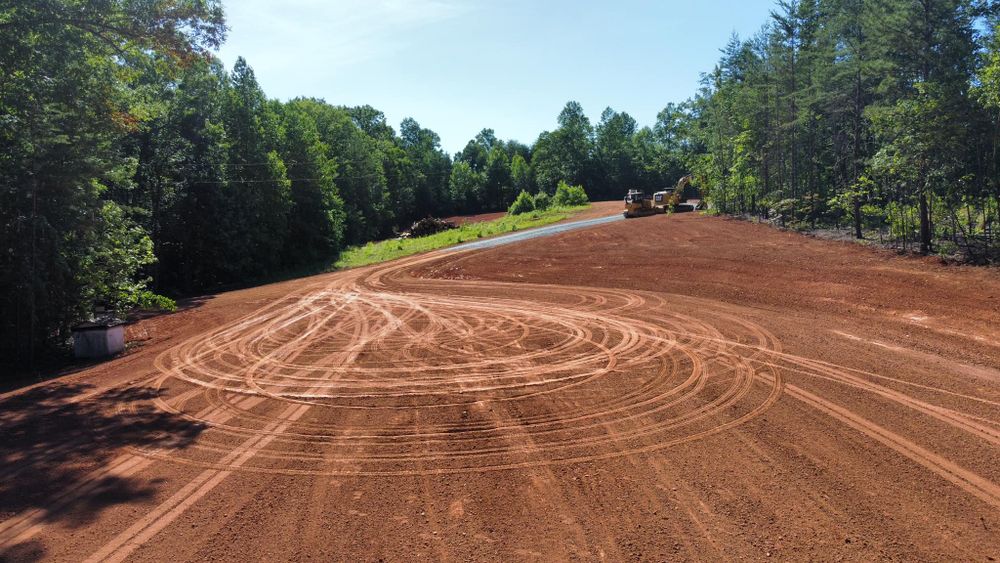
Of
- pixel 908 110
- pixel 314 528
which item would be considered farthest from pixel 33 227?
pixel 908 110

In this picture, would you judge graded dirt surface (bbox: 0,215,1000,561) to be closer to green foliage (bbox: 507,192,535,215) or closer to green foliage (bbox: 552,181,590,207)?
green foliage (bbox: 507,192,535,215)

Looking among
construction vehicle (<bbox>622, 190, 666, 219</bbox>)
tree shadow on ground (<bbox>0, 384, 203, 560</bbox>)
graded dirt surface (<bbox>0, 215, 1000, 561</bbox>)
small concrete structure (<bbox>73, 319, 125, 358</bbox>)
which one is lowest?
graded dirt surface (<bbox>0, 215, 1000, 561</bbox>)

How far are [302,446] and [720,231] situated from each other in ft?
100.0

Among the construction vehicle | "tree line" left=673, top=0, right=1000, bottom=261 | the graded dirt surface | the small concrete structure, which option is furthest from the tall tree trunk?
the construction vehicle

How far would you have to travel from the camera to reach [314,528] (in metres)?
4.96

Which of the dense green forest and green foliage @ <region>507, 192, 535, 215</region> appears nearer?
the dense green forest

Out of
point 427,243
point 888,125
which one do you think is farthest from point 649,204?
point 888,125

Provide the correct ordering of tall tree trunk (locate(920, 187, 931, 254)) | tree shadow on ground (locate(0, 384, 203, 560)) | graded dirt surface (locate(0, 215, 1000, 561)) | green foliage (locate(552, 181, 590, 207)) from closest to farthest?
graded dirt surface (locate(0, 215, 1000, 561))
tree shadow on ground (locate(0, 384, 203, 560))
tall tree trunk (locate(920, 187, 931, 254))
green foliage (locate(552, 181, 590, 207))

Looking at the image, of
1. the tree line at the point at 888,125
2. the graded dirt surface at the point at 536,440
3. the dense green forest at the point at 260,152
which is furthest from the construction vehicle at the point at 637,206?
the graded dirt surface at the point at 536,440

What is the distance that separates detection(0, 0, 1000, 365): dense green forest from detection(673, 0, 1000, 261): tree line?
10cm

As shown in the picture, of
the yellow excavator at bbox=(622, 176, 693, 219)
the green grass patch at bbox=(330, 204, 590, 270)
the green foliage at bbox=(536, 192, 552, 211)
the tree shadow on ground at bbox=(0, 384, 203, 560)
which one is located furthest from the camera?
the green foliage at bbox=(536, 192, 552, 211)

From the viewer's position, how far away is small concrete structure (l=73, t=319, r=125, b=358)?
12.7 meters

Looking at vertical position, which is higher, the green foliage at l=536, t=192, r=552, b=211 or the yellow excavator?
the green foliage at l=536, t=192, r=552, b=211

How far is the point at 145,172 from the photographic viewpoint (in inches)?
1105
